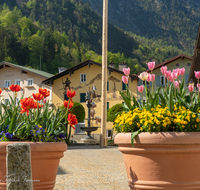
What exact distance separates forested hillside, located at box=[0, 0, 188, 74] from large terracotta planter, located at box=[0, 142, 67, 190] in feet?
230

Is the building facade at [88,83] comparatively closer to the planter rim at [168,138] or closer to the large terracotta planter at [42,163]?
the large terracotta planter at [42,163]

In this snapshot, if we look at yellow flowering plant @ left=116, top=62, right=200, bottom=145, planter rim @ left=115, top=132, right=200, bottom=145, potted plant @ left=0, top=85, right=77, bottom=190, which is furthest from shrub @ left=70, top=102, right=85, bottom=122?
planter rim @ left=115, top=132, right=200, bottom=145

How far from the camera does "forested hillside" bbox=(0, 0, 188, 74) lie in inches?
3104

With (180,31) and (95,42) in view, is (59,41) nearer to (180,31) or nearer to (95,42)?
(95,42)

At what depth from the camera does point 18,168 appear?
2086mm

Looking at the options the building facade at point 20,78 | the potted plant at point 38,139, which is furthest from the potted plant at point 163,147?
the building facade at point 20,78

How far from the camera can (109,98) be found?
102 feet

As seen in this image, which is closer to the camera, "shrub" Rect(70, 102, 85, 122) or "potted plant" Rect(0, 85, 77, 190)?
"potted plant" Rect(0, 85, 77, 190)

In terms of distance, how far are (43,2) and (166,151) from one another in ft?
514

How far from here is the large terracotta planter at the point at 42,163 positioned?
343 centimetres

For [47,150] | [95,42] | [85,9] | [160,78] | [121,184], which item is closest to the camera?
[47,150]

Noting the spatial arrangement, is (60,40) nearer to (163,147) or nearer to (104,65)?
(104,65)

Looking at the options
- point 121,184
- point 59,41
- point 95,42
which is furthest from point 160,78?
point 95,42

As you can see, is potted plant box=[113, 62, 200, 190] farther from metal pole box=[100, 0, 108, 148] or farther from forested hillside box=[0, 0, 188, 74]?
forested hillside box=[0, 0, 188, 74]
